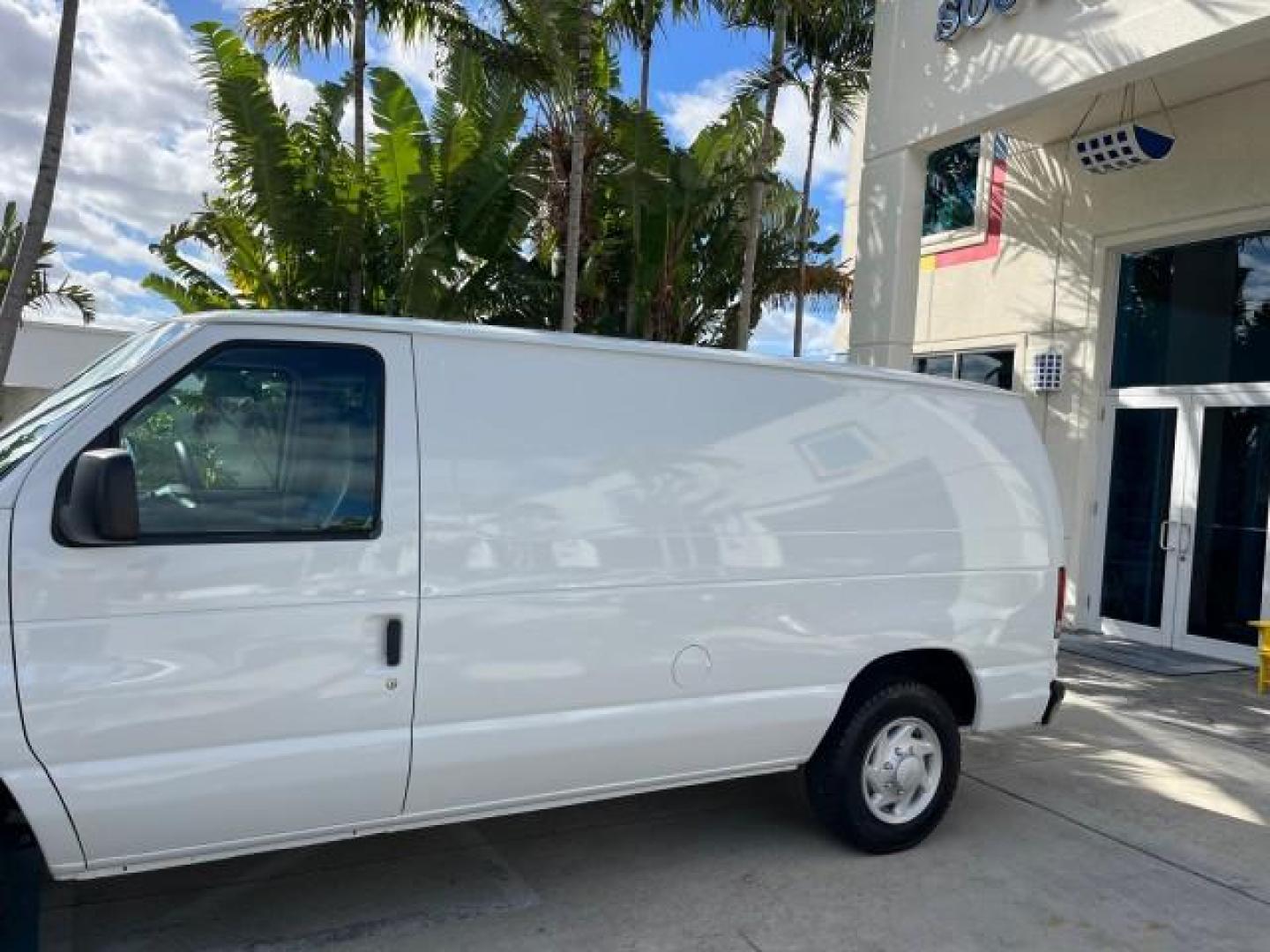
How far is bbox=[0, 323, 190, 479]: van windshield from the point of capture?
313cm

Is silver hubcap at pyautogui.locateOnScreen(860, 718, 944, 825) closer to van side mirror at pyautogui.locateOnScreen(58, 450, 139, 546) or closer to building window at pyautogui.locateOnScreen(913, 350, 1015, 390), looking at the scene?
van side mirror at pyautogui.locateOnScreen(58, 450, 139, 546)

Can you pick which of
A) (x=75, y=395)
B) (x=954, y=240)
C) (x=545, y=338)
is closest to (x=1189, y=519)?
(x=954, y=240)

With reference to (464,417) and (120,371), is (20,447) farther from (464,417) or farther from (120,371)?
(464,417)

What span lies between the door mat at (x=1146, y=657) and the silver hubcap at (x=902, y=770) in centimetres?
507

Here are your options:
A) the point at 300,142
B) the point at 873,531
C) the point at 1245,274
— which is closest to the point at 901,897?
the point at 873,531

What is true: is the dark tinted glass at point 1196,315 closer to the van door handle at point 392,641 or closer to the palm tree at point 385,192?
the palm tree at point 385,192

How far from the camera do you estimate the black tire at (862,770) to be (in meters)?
4.47

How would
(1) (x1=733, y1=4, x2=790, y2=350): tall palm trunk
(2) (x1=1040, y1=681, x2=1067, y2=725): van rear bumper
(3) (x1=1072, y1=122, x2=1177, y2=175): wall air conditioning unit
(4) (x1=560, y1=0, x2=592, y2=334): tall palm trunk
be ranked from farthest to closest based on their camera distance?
1. (1) (x1=733, y1=4, x2=790, y2=350): tall palm trunk
2. (4) (x1=560, y1=0, x2=592, y2=334): tall palm trunk
3. (3) (x1=1072, y1=122, x2=1177, y2=175): wall air conditioning unit
4. (2) (x1=1040, y1=681, x2=1067, y2=725): van rear bumper

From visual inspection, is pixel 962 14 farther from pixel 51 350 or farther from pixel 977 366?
pixel 51 350

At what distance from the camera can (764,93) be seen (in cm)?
1327

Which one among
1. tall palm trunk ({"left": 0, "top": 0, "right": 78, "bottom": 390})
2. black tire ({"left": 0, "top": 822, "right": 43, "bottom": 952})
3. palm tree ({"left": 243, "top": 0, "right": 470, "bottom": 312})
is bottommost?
black tire ({"left": 0, "top": 822, "right": 43, "bottom": 952})

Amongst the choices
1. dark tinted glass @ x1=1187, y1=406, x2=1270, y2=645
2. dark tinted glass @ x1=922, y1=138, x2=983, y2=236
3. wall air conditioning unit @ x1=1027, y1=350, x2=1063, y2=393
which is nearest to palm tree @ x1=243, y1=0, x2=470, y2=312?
dark tinted glass @ x1=922, y1=138, x2=983, y2=236

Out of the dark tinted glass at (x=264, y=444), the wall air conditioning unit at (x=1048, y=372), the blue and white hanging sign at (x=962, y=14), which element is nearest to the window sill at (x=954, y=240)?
the wall air conditioning unit at (x=1048, y=372)

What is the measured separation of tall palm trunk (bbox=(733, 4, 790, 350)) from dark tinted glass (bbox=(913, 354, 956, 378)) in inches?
84.3
